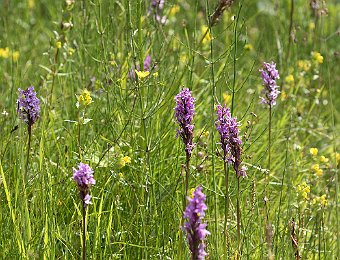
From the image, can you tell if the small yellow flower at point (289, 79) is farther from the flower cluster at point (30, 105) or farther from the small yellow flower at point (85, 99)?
the flower cluster at point (30, 105)

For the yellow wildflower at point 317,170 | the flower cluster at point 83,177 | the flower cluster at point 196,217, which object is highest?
the yellow wildflower at point 317,170

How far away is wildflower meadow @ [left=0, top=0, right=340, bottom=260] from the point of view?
86.7 inches

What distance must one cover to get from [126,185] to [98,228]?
44 cm

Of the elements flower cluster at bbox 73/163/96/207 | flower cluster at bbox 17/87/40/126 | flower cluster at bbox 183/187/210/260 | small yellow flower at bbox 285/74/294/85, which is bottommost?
flower cluster at bbox 183/187/210/260

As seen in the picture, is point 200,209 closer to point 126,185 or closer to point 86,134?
point 126,185

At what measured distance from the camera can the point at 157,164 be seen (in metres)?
2.85

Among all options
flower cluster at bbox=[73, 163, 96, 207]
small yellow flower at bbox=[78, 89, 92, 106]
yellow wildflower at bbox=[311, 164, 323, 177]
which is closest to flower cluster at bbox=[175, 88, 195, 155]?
flower cluster at bbox=[73, 163, 96, 207]

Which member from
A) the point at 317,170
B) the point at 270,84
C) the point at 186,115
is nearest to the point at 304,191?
the point at 317,170

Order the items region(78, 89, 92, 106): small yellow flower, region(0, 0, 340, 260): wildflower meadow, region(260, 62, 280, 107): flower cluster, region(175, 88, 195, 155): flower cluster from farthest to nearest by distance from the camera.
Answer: region(78, 89, 92, 106): small yellow flower → region(260, 62, 280, 107): flower cluster → region(0, 0, 340, 260): wildflower meadow → region(175, 88, 195, 155): flower cluster

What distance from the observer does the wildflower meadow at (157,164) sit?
220cm

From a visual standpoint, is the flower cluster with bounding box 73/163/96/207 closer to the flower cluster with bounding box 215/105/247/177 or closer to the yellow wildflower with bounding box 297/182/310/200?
the flower cluster with bounding box 215/105/247/177

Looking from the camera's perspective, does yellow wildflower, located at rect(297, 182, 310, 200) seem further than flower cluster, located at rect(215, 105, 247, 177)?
Yes

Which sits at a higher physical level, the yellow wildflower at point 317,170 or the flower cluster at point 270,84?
the flower cluster at point 270,84

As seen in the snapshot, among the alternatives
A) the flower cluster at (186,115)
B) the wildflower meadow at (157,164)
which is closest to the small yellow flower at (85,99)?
the wildflower meadow at (157,164)
